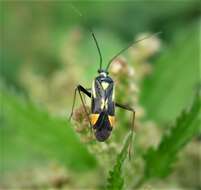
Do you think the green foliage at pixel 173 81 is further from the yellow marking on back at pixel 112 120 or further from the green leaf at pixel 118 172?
the green leaf at pixel 118 172

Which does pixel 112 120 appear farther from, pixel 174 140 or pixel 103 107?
pixel 174 140

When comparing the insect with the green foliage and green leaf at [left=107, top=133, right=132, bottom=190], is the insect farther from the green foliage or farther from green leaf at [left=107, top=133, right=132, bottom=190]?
the green foliage

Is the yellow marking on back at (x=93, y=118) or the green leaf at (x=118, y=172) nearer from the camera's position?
the green leaf at (x=118, y=172)

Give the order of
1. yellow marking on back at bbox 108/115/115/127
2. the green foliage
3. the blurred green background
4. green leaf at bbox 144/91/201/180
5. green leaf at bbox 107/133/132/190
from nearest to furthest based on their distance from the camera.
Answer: green leaf at bbox 107/133/132/190
green leaf at bbox 144/91/201/180
yellow marking on back at bbox 108/115/115/127
the blurred green background
the green foliage

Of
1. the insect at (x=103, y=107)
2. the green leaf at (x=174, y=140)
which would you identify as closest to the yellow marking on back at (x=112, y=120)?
the insect at (x=103, y=107)

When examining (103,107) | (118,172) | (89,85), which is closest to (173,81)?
(89,85)

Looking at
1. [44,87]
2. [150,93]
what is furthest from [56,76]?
[150,93]

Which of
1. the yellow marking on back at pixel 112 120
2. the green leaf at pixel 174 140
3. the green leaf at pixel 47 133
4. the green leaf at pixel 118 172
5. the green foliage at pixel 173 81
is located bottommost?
the green leaf at pixel 118 172

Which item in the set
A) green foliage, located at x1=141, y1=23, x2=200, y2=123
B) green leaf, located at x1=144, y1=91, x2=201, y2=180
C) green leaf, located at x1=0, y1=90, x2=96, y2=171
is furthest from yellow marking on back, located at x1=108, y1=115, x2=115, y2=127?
green foliage, located at x1=141, y1=23, x2=200, y2=123
